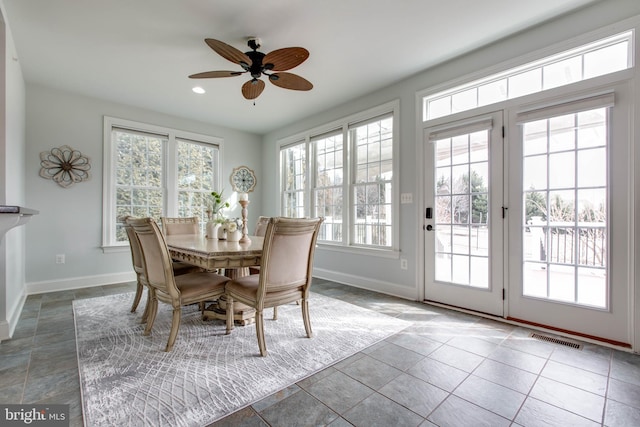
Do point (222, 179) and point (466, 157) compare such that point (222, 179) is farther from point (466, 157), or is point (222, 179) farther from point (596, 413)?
point (596, 413)

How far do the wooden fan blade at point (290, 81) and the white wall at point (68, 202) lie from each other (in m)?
2.97

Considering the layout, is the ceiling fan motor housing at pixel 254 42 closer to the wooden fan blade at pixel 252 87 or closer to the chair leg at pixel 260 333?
the wooden fan blade at pixel 252 87

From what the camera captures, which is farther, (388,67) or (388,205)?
(388,205)

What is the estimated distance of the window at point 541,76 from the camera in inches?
89.0

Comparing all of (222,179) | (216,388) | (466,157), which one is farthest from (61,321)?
(466,157)

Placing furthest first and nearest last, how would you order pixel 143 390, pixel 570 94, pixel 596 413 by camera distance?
pixel 570 94 → pixel 143 390 → pixel 596 413

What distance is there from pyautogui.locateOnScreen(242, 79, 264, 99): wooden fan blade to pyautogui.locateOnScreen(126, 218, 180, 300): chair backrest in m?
1.62

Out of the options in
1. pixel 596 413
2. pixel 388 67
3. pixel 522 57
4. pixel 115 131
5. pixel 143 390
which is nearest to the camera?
pixel 596 413

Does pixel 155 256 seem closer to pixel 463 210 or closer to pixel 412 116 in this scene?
pixel 463 210

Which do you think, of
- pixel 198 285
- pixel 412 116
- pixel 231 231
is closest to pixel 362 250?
pixel 412 116

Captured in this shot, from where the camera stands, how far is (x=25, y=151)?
11.9 ft

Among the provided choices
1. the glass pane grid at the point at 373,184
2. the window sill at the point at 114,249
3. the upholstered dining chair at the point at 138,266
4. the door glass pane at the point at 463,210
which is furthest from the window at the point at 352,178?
the window sill at the point at 114,249

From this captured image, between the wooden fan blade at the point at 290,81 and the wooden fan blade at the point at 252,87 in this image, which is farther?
the wooden fan blade at the point at 252,87

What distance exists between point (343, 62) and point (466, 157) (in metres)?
1.67
